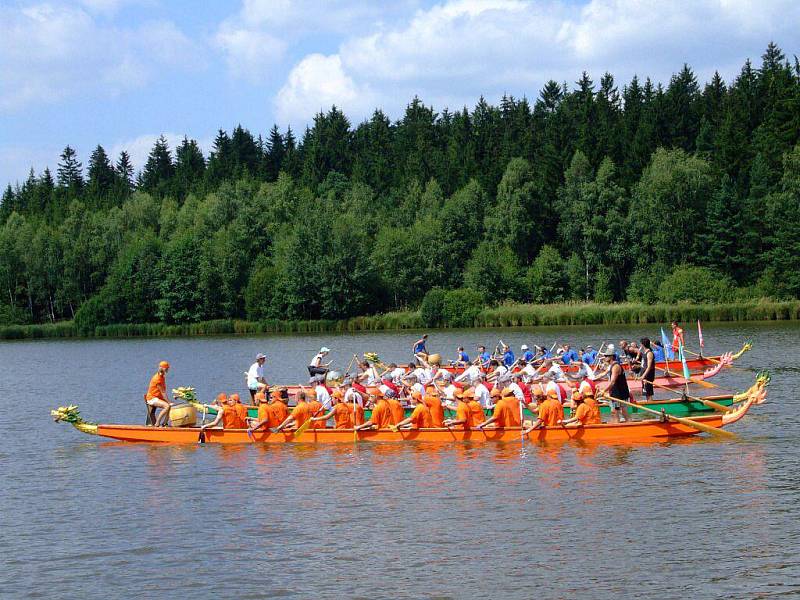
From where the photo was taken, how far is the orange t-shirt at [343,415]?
23766 mm

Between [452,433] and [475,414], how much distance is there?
673 mm

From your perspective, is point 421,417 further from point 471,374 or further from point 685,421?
point 685,421

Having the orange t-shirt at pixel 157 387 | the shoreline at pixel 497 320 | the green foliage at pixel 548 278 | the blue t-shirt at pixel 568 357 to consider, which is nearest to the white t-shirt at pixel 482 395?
the orange t-shirt at pixel 157 387

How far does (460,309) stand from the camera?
7431cm

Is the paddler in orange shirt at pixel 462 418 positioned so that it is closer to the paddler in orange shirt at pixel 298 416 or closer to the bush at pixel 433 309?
the paddler in orange shirt at pixel 298 416

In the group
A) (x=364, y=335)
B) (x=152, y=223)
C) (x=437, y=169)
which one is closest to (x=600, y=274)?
(x=364, y=335)

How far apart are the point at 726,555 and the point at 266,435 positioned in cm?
1229

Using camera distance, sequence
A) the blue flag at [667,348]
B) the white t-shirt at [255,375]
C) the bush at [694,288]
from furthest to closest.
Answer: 1. the bush at [694,288]
2. the blue flag at [667,348]
3. the white t-shirt at [255,375]

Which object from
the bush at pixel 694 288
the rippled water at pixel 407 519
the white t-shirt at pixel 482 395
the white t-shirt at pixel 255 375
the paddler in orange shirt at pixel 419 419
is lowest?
the rippled water at pixel 407 519

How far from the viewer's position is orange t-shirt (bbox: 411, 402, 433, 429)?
22.7 metres

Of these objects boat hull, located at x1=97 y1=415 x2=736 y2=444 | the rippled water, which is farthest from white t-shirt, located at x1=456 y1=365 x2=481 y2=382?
the rippled water

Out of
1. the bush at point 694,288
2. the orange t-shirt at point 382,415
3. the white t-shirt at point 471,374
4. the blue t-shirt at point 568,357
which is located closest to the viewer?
the orange t-shirt at point 382,415

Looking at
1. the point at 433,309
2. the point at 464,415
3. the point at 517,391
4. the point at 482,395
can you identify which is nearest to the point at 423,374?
the point at 482,395

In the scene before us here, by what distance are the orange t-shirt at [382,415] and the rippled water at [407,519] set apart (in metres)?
0.67
